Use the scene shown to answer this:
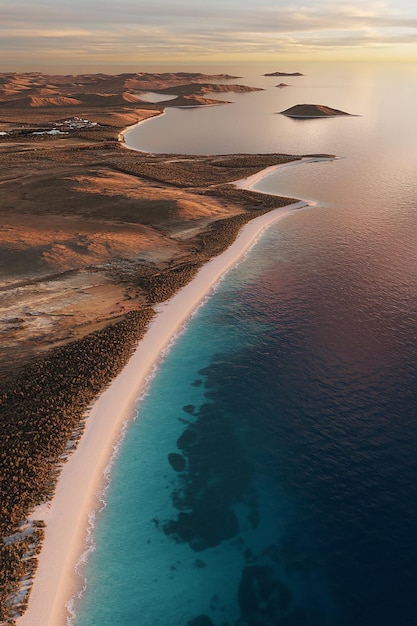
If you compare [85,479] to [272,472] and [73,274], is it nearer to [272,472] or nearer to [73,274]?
[272,472]

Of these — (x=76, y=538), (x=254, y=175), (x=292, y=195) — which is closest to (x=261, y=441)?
(x=76, y=538)

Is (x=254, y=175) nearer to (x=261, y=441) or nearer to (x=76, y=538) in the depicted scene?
(x=261, y=441)

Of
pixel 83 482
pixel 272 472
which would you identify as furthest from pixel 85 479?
pixel 272 472

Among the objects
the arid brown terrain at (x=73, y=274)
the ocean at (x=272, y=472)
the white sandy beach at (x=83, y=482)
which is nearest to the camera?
the ocean at (x=272, y=472)

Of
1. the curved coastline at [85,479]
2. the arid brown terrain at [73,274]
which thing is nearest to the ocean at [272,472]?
the curved coastline at [85,479]

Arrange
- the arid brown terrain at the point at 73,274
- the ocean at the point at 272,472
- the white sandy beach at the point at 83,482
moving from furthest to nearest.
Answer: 1. the arid brown terrain at the point at 73,274
2. the white sandy beach at the point at 83,482
3. the ocean at the point at 272,472

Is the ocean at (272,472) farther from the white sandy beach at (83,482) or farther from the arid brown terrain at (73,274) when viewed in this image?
the arid brown terrain at (73,274)
